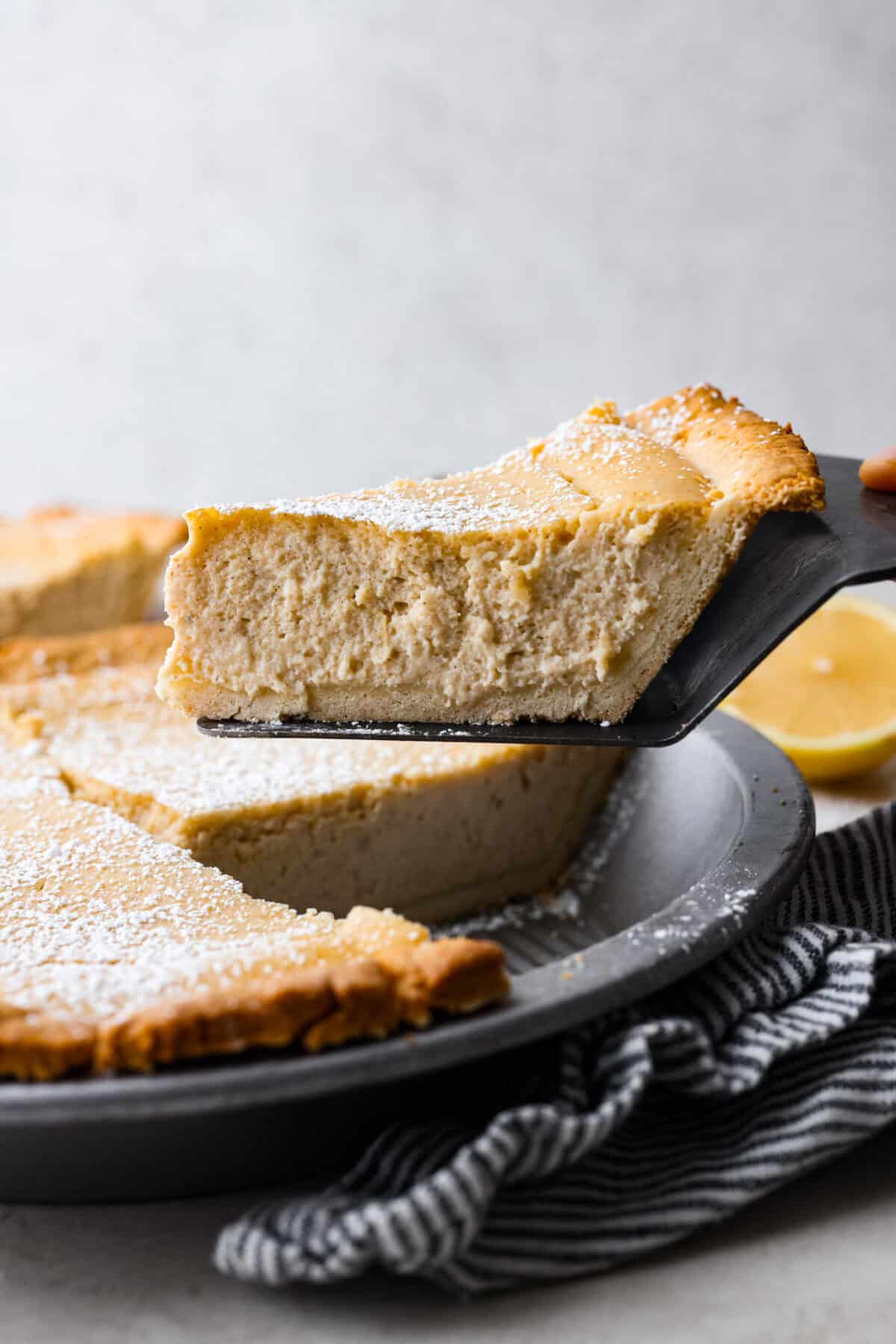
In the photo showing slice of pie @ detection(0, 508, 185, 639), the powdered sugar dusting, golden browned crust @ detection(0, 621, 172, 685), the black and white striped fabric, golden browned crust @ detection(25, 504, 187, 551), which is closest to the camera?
the black and white striped fabric

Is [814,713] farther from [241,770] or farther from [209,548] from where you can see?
[209,548]

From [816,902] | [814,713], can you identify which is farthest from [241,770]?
[814,713]

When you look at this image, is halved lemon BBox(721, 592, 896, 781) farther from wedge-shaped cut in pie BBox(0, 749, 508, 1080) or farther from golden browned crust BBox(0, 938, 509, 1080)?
A: golden browned crust BBox(0, 938, 509, 1080)

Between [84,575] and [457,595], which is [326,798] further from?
[84,575]

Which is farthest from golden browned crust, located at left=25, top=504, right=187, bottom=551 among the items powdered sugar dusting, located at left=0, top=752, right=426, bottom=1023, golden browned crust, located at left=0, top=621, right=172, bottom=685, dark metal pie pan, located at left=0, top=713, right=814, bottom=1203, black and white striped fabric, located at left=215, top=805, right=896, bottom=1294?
black and white striped fabric, located at left=215, top=805, right=896, bottom=1294

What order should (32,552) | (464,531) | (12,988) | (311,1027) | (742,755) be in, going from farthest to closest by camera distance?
1. (32,552)
2. (742,755)
3. (464,531)
4. (12,988)
5. (311,1027)
